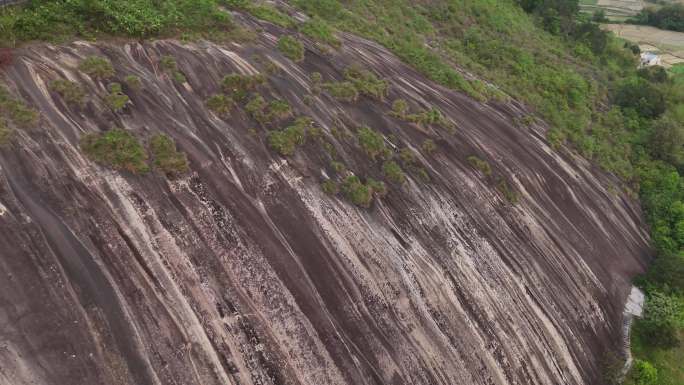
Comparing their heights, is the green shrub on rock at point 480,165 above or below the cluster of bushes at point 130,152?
below

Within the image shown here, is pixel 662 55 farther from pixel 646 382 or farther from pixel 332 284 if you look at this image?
pixel 332 284

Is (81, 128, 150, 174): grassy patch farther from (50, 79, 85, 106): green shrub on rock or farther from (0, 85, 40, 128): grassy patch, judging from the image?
(50, 79, 85, 106): green shrub on rock

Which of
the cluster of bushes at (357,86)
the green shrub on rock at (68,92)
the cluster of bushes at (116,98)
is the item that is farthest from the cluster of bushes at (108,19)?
the cluster of bushes at (357,86)

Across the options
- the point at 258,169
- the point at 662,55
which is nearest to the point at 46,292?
the point at 258,169

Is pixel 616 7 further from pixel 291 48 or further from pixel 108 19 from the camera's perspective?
pixel 108 19

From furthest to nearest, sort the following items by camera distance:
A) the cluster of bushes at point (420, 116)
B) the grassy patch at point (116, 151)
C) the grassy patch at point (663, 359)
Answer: the cluster of bushes at point (420, 116) < the grassy patch at point (663, 359) < the grassy patch at point (116, 151)

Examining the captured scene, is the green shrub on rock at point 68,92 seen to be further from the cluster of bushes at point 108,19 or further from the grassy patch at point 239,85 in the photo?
the grassy patch at point 239,85

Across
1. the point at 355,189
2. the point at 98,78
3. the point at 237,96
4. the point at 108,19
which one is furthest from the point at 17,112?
the point at 355,189
